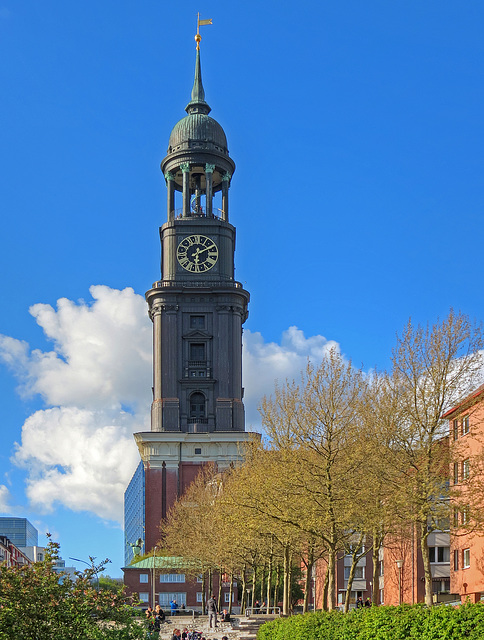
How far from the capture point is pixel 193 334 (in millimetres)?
139375

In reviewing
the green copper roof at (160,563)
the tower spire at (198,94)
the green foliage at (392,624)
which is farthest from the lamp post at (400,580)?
the tower spire at (198,94)

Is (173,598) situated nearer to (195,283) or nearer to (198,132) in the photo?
(195,283)

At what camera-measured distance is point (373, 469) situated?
4897 cm

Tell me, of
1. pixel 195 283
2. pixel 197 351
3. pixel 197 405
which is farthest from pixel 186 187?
pixel 197 405

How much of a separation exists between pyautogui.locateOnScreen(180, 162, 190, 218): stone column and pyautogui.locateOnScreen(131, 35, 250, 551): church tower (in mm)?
149

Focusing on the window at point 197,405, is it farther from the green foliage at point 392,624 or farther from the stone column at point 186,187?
the green foliage at point 392,624

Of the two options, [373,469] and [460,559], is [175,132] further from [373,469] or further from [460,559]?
[373,469]

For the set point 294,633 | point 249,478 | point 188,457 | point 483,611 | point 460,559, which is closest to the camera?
point 483,611

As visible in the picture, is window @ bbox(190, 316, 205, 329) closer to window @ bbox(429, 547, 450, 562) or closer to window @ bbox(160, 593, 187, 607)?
window @ bbox(160, 593, 187, 607)

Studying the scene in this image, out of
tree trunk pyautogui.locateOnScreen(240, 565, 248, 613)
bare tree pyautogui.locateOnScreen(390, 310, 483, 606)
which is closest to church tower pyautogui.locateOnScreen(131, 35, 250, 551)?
tree trunk pyautogui.locateOnScreen(240, 565, 248, 613)

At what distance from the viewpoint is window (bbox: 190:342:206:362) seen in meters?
139

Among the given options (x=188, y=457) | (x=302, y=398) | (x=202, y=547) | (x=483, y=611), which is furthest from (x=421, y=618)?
(x=188, y=457)

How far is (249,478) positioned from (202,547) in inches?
1313

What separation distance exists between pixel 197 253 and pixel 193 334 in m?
12.7
